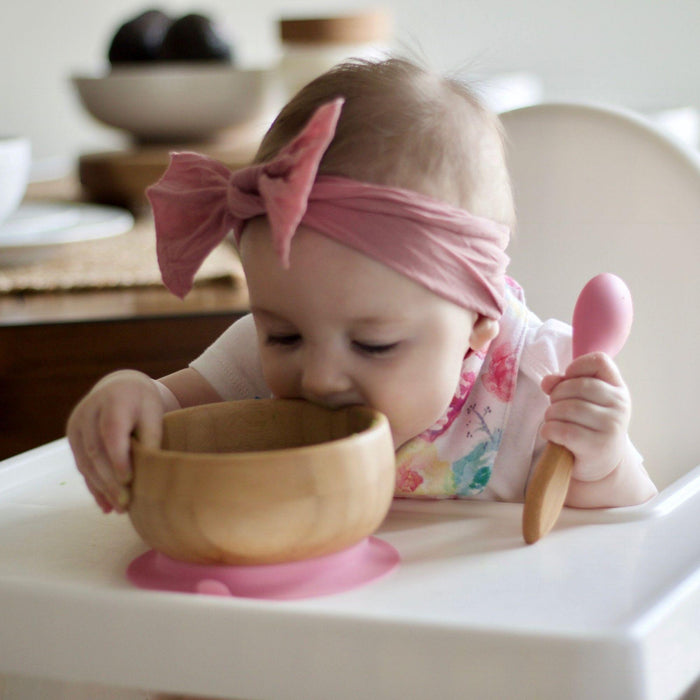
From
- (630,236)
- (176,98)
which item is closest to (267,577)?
(630,236)

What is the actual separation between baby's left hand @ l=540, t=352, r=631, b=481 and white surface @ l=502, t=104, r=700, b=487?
0.79ft

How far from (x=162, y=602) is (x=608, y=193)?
577 mm

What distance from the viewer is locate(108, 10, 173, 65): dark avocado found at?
6.02 feet

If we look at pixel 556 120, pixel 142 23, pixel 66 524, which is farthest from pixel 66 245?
pixel 66 524

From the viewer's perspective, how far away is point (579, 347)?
73 cm

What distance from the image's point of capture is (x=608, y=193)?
0.99 m

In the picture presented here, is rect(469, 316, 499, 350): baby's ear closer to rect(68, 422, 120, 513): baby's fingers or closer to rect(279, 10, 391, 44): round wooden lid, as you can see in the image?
rect(68, 422, 120, 513): baby's fingers

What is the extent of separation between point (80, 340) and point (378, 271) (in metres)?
0.66

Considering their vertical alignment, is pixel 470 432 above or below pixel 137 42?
below

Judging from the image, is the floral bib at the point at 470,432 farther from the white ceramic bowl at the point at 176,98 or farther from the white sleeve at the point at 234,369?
the white ceramic bowl at the point at 176,98

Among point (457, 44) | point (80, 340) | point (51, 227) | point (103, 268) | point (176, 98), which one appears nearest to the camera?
point (80, 340)

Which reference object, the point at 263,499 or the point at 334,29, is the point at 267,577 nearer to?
the point at 263,499

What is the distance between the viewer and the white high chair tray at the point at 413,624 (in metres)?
0.52

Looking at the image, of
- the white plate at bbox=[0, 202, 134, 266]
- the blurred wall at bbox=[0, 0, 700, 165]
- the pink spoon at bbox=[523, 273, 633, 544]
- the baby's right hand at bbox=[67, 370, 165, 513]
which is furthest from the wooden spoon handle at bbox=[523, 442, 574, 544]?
the blurred wall at bbox=[0, 0, 700, 165]
